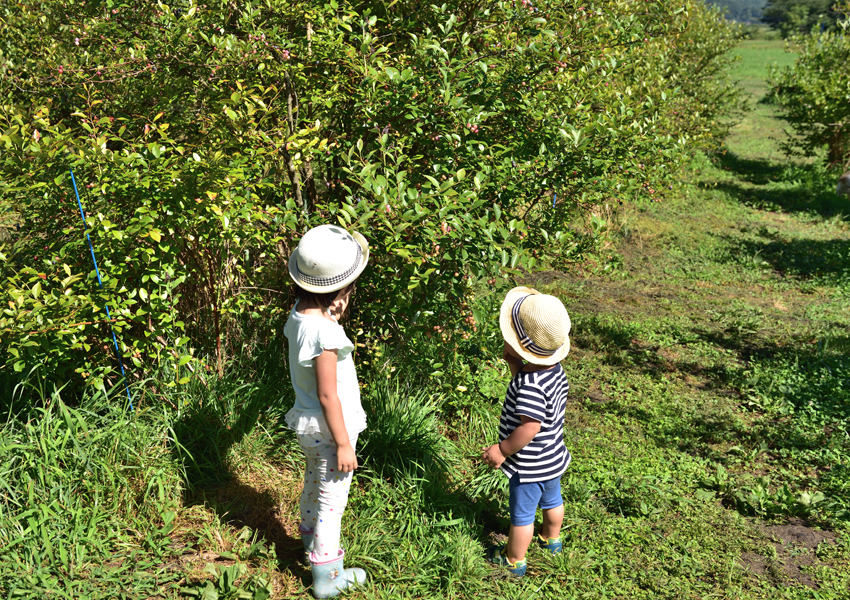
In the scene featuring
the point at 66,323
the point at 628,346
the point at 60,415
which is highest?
the point at 66,323

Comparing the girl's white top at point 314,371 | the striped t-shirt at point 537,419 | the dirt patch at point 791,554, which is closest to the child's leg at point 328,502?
the girl's white top at point 314,371

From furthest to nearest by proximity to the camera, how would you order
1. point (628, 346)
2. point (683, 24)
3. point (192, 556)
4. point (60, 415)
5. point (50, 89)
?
point (683, 24) < point (628, 346) < point (50, 89) < point (60, 415) < point (192, 556)

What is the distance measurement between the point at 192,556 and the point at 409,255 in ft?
5.29

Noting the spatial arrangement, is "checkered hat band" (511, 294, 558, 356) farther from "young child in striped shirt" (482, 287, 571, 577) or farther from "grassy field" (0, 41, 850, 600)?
"grassy field" (0, 41, 850, 600)

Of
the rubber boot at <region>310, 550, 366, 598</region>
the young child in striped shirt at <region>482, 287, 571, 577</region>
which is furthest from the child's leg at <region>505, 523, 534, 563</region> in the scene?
the rubber boot at <region>310, 550, 366, 598</region>

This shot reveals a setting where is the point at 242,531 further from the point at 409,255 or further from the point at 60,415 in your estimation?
the point at 409,255

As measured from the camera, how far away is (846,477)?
3.72m

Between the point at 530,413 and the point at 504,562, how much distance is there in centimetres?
79

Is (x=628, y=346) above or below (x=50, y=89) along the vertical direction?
below

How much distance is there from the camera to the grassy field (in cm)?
261

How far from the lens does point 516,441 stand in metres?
2.63

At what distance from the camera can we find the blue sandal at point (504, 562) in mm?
2797

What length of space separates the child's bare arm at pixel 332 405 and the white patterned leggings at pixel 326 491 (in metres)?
0.09

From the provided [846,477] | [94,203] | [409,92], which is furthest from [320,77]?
[846,477]
